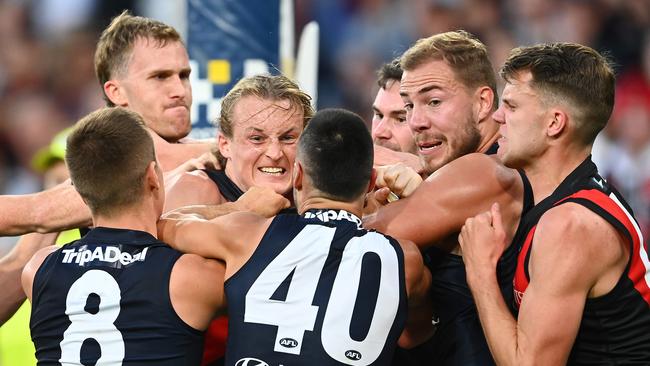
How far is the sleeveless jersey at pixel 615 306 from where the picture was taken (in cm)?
405

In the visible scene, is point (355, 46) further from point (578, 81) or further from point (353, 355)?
point (353, 355)

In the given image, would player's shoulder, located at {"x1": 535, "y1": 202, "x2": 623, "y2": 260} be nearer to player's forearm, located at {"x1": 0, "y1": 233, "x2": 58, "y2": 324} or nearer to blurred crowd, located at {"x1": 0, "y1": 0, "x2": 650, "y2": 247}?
player's forearm, located at {"x1": 0, "y1": 233, "x2": 58, "y2": 324}

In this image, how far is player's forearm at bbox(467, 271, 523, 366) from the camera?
4051mm

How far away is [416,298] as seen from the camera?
4293 mm

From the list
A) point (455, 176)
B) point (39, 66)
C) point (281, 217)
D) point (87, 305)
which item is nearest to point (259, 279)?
point (281, 217)

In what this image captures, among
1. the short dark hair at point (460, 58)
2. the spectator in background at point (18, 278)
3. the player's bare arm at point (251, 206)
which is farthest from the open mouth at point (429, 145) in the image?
the spectator in background at point (18, 278)

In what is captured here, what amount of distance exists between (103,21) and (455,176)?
6.76 m

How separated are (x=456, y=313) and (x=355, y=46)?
21.3 feet

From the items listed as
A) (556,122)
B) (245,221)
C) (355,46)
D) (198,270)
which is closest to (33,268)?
(198,270)

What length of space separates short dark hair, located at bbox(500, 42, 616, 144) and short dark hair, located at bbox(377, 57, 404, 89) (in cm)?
191

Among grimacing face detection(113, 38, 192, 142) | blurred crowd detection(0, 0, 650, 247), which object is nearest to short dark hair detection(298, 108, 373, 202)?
grimacing face detection(113, 38, 192, 142)

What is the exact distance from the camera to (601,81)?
4309 mm

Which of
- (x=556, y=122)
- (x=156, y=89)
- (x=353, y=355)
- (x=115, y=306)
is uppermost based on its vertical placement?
(x=556, y=122)

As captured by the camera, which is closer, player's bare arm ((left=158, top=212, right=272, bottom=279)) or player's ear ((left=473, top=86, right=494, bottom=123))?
player's bare arm ((left=158, top=212, right=272, bottom=279))
